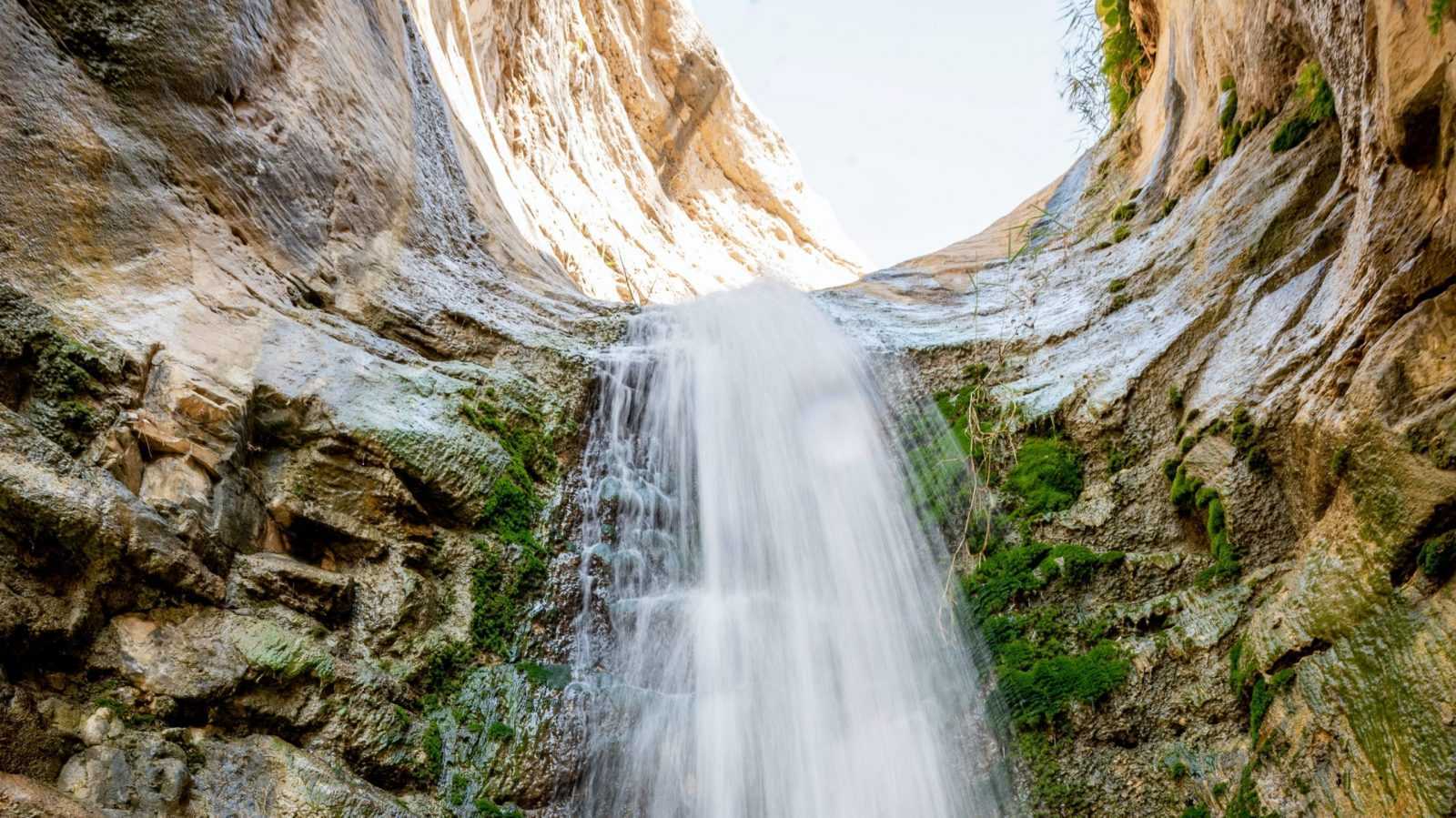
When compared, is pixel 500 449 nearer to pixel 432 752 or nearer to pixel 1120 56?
pixel 432 752

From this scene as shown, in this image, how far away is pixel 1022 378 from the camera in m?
5.18

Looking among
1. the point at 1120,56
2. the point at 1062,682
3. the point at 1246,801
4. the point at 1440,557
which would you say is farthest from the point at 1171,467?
the point at 1120,56

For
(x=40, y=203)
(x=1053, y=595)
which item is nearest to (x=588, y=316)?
(x=40, y=203)

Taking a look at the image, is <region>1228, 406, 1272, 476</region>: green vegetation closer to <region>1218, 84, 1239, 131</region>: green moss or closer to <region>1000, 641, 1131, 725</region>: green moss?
<region>1000, 641, 1131, 725</region>: green moss

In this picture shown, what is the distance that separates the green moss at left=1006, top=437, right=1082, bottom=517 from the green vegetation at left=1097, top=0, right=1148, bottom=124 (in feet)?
17.5

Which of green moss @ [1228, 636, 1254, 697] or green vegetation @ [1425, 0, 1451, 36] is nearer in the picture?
green vegetation @ [1425, 0, 1451, 36]

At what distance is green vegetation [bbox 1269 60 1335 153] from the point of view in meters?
4.14

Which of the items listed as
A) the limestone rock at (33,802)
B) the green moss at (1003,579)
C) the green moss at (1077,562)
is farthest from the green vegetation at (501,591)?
the green moss at (1077,562)

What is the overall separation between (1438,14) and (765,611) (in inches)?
134

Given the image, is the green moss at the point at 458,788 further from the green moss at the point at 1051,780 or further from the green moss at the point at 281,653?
the green moss at the point at 1051,780

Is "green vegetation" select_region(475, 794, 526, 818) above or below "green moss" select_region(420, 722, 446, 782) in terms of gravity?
below

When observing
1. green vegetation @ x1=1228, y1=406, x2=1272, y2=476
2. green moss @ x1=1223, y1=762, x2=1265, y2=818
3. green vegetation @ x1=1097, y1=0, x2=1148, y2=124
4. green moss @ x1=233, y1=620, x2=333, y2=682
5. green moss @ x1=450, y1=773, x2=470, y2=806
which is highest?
green vegetation @ x1=1097, y1=0, x2=1148, y2=124

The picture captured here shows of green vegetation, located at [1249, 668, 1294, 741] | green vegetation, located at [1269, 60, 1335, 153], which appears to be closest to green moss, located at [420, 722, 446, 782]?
green vegetation, located at [1249, 668, 1294, 741]

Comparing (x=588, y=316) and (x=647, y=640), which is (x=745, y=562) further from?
(x=588, y=316)
